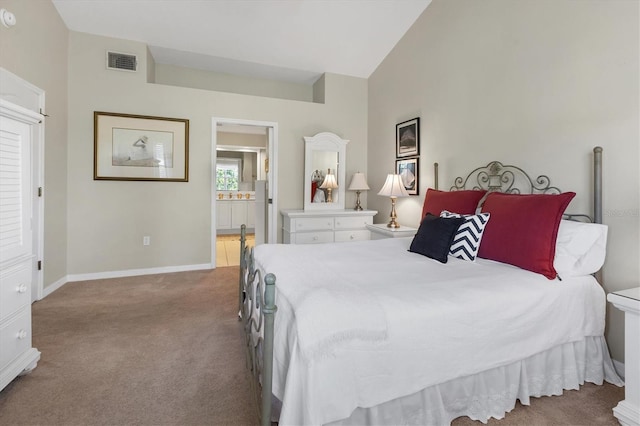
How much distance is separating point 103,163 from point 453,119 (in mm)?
3925

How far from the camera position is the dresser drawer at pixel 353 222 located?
4.23 meters

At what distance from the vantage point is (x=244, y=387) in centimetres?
175

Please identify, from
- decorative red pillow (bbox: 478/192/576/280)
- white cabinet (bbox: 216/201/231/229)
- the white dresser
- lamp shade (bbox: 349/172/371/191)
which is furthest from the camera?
white cabinet (bbox: 216/201/231/229)

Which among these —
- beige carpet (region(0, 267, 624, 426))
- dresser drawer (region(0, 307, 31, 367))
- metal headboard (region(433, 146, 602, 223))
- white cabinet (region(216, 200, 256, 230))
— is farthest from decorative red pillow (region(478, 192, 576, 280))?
white cabinet (region(216, 200, 256, 230))

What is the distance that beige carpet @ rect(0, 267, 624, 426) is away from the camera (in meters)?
1.52

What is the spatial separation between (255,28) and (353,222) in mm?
2642

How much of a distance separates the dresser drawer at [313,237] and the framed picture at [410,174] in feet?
3.77

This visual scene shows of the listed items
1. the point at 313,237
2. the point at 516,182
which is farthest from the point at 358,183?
the point at 516,182

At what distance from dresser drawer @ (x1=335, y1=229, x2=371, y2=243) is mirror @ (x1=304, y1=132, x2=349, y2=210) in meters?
0.51

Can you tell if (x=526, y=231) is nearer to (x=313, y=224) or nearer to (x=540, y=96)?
(x=540, y=96)

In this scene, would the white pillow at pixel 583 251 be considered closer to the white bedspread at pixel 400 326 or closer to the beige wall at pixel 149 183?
the white bedspread at pixel 400 326

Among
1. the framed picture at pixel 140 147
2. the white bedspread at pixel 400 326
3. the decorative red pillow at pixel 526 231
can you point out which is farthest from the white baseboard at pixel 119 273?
the decorative red pillow at pixel 526 231

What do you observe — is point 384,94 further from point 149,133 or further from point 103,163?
point 103,163

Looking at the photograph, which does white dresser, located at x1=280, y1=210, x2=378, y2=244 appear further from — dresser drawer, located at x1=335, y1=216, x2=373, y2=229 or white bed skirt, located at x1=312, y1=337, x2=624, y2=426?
white bed skirt, located at x1=312, y1=337, x2=624, y2=426
